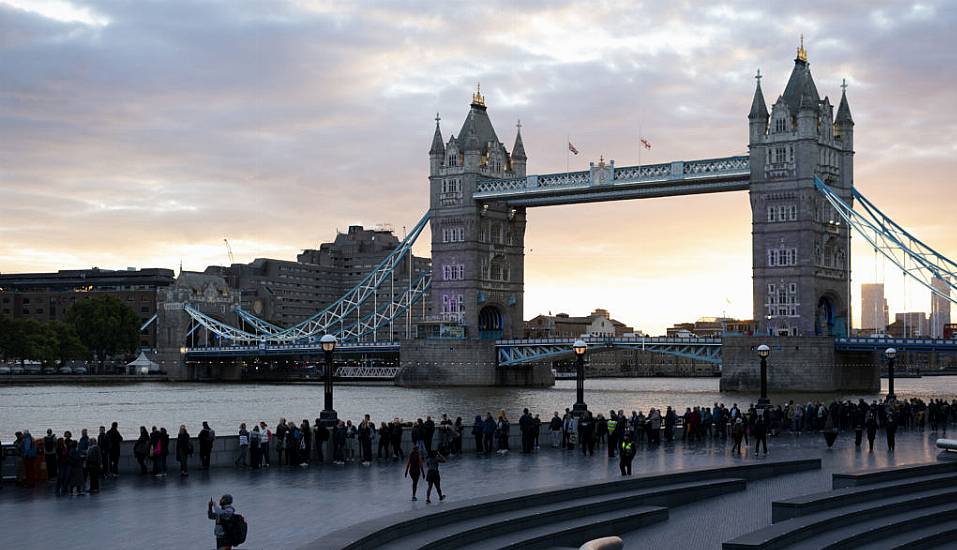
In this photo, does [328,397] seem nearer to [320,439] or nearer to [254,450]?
[320,439]

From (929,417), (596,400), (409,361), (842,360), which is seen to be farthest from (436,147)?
(929,417)

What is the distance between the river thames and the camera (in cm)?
7244

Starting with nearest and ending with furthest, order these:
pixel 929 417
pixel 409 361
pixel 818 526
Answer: pixel 818 526, pixel 929 417, pixel 409 361

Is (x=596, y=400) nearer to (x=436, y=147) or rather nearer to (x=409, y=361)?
(x=409, y=361)

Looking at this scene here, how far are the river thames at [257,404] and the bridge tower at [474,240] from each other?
10.3m

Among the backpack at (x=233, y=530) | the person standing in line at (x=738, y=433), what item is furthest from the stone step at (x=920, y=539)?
the person standing in line at (x=738, y=433)

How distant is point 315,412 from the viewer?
266 ft

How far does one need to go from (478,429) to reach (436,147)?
93.4 metres

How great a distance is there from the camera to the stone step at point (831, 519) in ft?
68.4

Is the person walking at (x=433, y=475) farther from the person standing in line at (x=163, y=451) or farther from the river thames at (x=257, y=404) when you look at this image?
the river thames at (x=257, y=404)

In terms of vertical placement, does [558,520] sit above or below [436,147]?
below

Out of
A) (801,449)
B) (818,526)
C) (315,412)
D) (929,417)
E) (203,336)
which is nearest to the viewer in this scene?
(818,526)

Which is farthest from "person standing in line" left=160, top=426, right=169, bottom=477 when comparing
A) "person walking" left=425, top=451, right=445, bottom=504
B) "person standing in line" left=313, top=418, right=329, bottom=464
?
"person walking" left=425, top=451, right=445, bottom=504

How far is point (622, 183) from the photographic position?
111 m
